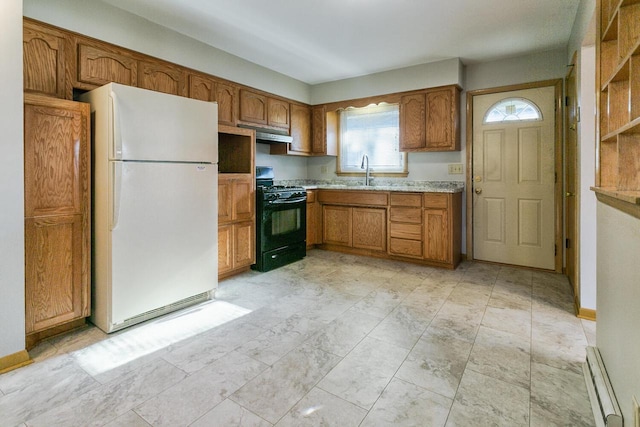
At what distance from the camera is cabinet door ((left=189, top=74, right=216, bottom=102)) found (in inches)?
135

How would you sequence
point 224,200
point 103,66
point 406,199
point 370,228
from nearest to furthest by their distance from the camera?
point 103,66 → point 224,200 → point 406,199 → point 370,228

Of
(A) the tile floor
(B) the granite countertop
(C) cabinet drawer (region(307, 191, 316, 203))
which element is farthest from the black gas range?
(A) the tile floor

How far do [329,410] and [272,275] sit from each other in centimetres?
218

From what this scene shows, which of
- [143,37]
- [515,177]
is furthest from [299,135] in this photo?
[515,177]

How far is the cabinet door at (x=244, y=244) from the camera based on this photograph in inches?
139

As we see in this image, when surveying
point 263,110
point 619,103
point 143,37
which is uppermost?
point 143,37

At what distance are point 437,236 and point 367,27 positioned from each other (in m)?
2.27

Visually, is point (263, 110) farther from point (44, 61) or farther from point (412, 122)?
point (44, 61)

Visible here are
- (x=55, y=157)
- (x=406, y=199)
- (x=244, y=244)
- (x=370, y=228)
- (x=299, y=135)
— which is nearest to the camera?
(x=55, y=157)

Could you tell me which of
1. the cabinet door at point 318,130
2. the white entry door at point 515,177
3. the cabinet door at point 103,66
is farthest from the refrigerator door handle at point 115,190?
the white entry door at point 515,177

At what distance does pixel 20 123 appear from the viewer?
1.87 meters

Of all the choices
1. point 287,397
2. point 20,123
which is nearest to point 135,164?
point 20,123

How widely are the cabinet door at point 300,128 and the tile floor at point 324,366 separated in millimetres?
2479

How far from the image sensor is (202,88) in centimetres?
353
